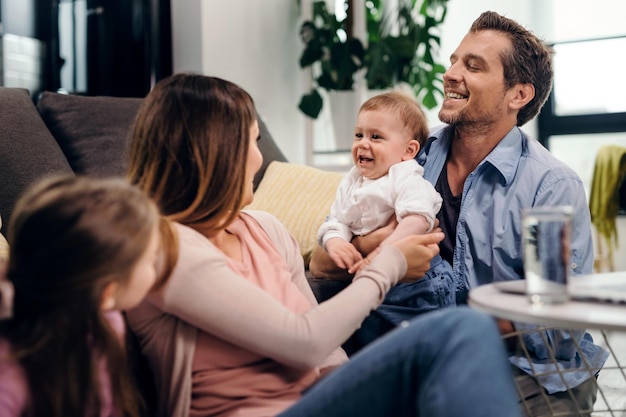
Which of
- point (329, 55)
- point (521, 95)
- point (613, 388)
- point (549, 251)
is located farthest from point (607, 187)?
point (549, 251)

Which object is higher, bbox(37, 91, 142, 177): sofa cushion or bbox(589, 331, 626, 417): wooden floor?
bbox(37, 91, 142, 177): sofa cushion

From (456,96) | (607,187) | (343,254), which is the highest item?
(456,96)

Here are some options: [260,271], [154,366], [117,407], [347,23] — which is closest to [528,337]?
[260,271]

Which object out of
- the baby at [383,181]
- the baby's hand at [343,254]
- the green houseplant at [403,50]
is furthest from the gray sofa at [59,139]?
the green houseplant at [403,50]

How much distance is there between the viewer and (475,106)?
6.43 feet

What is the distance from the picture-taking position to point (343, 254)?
5.64 feet

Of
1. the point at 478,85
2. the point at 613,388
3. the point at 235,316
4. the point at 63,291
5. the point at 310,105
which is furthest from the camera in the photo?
the point at 310,105

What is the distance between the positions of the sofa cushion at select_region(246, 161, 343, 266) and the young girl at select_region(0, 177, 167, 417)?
3.91ft

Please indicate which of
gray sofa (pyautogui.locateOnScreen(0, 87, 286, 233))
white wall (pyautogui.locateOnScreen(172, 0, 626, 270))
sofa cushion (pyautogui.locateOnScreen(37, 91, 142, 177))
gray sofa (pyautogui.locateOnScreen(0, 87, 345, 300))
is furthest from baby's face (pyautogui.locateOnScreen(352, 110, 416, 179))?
white wall (pyautogui.locateOnScreen(172, 0, 626, 270))

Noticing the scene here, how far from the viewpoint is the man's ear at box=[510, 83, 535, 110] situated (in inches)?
79.0

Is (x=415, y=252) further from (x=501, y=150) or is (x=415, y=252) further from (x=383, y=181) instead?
(x=501, y=150)

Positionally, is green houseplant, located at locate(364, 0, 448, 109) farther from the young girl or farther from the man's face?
the young girl

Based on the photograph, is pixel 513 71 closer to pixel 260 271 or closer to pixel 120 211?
pixel 260 271

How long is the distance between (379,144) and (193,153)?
709mm
